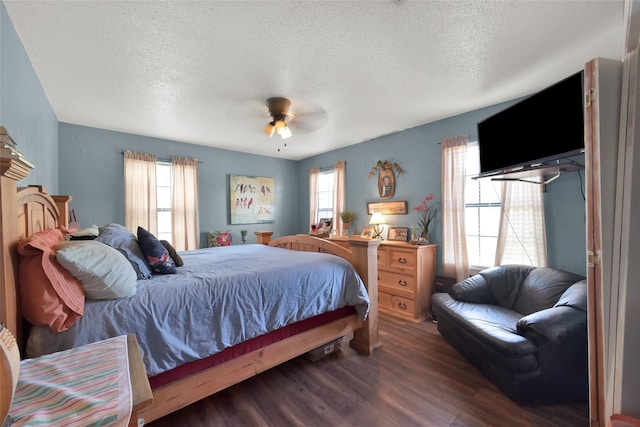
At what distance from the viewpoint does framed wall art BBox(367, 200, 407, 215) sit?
3.84m

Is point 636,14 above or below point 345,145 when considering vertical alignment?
below

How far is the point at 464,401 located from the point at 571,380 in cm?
73

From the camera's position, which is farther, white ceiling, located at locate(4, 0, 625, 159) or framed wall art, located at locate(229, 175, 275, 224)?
framed wall art, located at locate(229, 175, 275, 224)

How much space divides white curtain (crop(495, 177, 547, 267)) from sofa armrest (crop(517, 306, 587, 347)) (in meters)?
1.06

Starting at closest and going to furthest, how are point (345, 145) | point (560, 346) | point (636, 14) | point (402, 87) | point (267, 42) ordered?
point (636, 14) < point (560, 346) < point (267, 42) < point (402, 87) < point (345, 145)

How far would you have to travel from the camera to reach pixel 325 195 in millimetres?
5324

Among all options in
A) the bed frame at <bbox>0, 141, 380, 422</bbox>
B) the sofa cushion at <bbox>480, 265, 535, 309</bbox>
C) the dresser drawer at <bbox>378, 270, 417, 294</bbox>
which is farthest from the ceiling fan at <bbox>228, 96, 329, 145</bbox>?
the sofa cushion at <bbox>480, 265, 535, 309</bbox>

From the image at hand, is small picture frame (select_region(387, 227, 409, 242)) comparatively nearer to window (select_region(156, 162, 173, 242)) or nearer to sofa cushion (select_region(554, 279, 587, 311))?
sofa cushion (select_region(554, 279, 587, 311))

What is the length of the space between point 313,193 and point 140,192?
3024mm

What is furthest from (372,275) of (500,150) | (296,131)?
(296,131)

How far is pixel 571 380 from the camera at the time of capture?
171 centimetres

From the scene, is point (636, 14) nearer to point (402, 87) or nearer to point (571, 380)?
point (402, 87)

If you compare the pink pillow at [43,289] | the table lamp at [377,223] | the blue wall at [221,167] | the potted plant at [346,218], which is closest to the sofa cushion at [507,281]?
the blue wall at [221,167]

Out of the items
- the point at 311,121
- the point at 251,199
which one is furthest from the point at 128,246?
the point at 251,199
